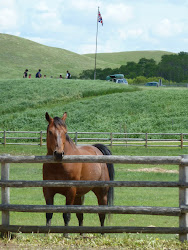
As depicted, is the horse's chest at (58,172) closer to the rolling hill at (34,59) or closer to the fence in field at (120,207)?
the fence in field at (120,207)

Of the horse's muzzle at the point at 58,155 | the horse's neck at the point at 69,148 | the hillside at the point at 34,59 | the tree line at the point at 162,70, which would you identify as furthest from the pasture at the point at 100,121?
the tree line at the point at 162,70

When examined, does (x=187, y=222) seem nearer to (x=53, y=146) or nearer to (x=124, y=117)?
(x=53, y=146)

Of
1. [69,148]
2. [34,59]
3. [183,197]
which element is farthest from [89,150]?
[34,59]

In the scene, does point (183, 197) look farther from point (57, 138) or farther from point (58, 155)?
point (57, 138)

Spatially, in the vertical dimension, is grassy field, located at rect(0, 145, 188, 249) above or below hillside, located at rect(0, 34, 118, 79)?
below

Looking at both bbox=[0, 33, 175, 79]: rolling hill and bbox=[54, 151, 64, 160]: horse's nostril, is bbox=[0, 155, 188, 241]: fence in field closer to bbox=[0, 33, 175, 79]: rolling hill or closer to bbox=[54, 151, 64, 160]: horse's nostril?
bbox=[54, 151, 64, 160]: horse's nostril

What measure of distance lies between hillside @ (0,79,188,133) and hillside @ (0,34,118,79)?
41505 mm

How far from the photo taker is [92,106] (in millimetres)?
64312

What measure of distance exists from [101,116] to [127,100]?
7.34m

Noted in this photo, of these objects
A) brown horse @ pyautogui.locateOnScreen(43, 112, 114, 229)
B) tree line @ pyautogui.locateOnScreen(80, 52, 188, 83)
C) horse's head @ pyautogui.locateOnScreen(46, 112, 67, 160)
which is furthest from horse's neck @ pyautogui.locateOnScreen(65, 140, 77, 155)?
tree line @ pyautogui.locateOnScreen(80, 52, 188, 83)

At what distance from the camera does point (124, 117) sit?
194 feet

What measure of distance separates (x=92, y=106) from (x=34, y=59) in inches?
3198

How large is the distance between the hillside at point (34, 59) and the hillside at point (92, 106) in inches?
1634

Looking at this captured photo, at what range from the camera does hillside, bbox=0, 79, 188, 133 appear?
5619cm
